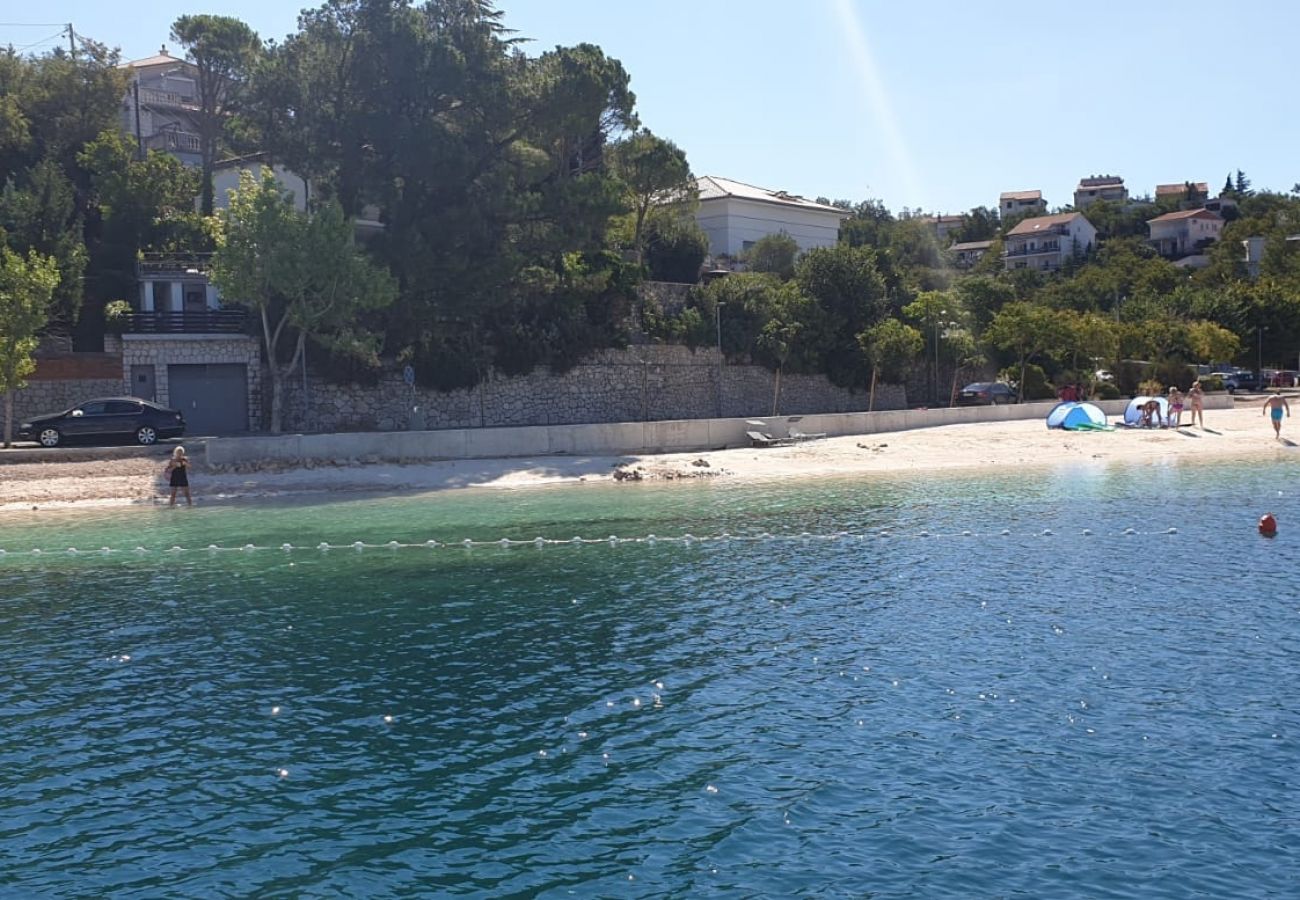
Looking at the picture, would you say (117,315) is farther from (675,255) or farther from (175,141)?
(175,141)

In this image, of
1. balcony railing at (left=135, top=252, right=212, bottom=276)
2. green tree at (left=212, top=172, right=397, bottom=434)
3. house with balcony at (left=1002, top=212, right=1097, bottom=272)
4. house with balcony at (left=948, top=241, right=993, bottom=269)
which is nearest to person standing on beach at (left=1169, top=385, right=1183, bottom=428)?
green tree at (left=212, top=172, right=397, bottom=434)

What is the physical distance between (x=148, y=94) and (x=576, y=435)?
6255 cm

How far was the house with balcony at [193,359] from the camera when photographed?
4888cm

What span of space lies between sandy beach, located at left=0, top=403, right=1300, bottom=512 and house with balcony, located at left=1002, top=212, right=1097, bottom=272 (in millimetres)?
97550

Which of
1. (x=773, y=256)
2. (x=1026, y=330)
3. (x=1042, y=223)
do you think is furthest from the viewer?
(x=1042, y=223)

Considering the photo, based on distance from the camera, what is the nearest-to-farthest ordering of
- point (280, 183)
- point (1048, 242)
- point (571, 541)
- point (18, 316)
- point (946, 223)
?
point (571, 541) → point (18, 316) → point (280, 183) → point (1048, 242) → point (946, 223)

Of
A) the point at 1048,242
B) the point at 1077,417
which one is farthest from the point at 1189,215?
the point at 1077,417

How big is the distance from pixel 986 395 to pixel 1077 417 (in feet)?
38.0

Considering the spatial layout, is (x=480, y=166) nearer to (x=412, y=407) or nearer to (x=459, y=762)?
(x=412, y=407)

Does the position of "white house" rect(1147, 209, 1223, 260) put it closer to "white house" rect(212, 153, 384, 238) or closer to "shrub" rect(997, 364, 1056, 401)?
"shrub" rect(997, 364, 1056, 401)

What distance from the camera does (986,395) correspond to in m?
69.3

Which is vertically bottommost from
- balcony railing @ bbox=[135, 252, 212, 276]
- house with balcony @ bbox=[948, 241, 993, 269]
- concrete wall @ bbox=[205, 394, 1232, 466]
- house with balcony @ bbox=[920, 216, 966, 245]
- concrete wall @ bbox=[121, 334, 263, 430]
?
concrete wall @ bbox=[205, 394, 1232, 466]

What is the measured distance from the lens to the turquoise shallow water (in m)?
11.1

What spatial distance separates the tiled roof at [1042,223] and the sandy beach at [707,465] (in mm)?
100259
